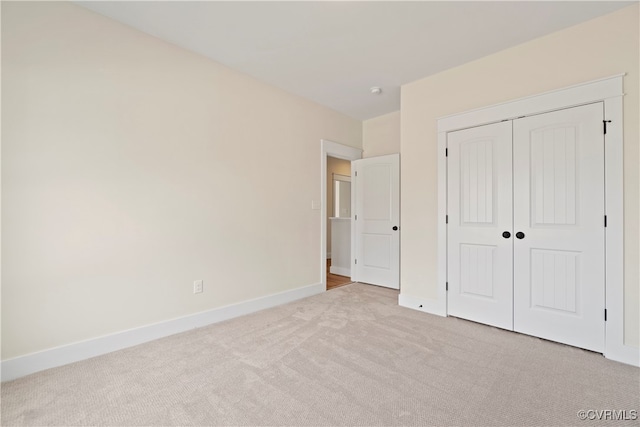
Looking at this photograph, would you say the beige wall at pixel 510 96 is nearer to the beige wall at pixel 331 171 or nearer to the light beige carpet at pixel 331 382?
the light beige carpet at pixel 331 382

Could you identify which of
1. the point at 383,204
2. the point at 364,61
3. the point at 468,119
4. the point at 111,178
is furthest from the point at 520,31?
the point at 111,178

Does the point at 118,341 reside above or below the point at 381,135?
below

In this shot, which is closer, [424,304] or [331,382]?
[331,382]

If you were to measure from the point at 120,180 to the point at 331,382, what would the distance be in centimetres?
224

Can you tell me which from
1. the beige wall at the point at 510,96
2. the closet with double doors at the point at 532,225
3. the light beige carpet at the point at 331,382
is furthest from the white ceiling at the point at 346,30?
the light beige carpet at the point at 331,382

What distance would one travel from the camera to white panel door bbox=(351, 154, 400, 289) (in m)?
4.05

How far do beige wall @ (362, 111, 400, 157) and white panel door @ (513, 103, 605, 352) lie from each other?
1.90 meters

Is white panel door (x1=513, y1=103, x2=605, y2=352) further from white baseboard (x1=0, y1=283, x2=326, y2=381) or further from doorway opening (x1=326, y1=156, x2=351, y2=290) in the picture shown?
white baseboard (x1=0, y1=283, x2=326, y2=381)

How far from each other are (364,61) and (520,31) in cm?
135

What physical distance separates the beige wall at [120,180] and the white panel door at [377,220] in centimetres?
157

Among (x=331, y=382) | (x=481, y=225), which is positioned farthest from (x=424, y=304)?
(x=331, y=382)

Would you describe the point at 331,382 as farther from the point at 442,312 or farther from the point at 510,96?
the point at 510,96

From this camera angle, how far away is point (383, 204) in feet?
13.7

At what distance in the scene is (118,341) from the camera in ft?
7.34
